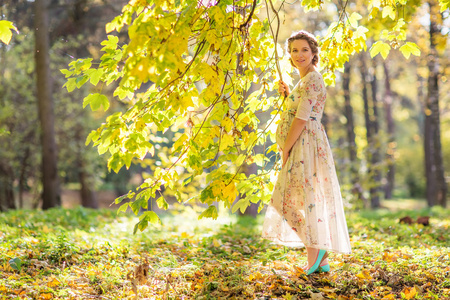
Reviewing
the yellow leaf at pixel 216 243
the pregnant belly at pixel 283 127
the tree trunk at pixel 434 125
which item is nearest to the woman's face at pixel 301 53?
the pregnant belly at pixel 283 127

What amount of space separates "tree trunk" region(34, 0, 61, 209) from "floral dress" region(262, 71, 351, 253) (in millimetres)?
6501

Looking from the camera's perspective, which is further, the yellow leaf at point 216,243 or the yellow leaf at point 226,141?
the yellow leaf at point 216,243

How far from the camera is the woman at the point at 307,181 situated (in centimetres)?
302

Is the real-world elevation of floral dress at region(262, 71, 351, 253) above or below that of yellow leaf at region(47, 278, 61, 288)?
above

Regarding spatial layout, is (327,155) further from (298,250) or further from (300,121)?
(298,250)

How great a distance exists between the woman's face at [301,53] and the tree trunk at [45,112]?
6.56 meters

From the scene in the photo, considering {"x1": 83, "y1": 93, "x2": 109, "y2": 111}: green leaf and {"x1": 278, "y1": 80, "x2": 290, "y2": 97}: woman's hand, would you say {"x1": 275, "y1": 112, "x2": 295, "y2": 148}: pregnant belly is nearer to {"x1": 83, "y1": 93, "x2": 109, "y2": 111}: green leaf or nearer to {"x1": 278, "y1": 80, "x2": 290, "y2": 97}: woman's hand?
{"x1": 278, "y1": 80, "x2": 290, "y2": 97}: woman's hand

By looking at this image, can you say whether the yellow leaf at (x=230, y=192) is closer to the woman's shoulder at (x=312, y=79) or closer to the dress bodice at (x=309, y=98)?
the dress bodice at (x=309, y=98)

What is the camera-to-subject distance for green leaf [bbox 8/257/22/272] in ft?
10.0

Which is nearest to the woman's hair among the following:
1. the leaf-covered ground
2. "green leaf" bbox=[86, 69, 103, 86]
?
"green leaf" bbox=[86, 69, 103, 86]

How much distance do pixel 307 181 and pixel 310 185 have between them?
0.13 ft

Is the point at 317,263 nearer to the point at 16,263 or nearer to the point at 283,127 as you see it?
the point at 283,127

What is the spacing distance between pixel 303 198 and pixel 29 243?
2708 mm

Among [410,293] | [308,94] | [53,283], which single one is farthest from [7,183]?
[410,293]
